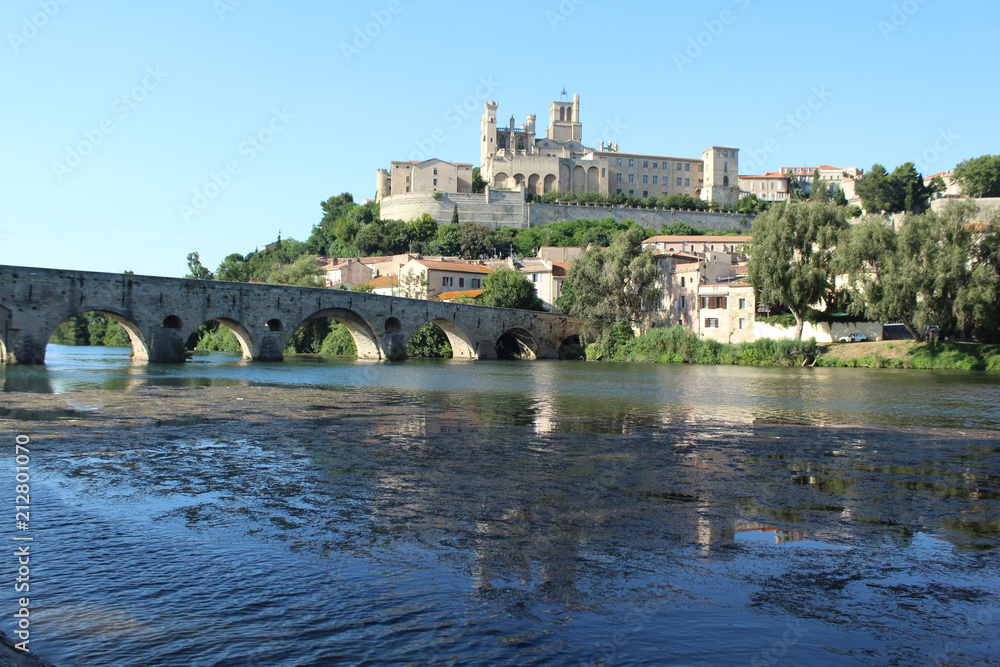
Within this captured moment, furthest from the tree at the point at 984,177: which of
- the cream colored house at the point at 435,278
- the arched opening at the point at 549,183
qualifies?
the cream colored house at the point at 435,278

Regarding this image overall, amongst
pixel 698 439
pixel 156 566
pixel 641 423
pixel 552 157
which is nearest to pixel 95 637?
pixel 156 566

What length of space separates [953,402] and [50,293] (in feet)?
107

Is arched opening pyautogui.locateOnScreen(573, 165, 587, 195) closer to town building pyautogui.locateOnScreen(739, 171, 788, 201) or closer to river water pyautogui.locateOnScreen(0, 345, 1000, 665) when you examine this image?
town building pyautogui.locateOnScreen(739, 171, 788, 201)

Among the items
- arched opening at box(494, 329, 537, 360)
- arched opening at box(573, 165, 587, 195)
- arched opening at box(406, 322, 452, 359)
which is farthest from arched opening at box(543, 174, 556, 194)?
arched opening at box(406, 322, 452, 359)

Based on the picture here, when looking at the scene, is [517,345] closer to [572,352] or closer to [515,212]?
[572,352]

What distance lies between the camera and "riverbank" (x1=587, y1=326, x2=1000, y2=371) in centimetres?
4019

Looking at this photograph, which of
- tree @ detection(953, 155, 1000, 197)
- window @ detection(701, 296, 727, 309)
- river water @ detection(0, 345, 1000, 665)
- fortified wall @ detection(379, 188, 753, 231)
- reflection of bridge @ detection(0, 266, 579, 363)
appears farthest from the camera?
fortified wall @ detection(379, 188, 753, 231)

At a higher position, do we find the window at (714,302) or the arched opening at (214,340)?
the window at (714,302)

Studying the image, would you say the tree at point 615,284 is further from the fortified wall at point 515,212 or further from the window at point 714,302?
the fortified wall at point 515,212

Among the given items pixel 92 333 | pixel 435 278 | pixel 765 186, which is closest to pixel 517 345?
pixel 435 278

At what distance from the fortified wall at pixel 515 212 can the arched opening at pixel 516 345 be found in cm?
4702

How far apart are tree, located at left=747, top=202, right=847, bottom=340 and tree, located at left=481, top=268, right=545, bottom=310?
1940 centimetres

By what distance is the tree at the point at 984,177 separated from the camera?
291ft

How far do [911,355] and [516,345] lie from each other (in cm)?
2815
